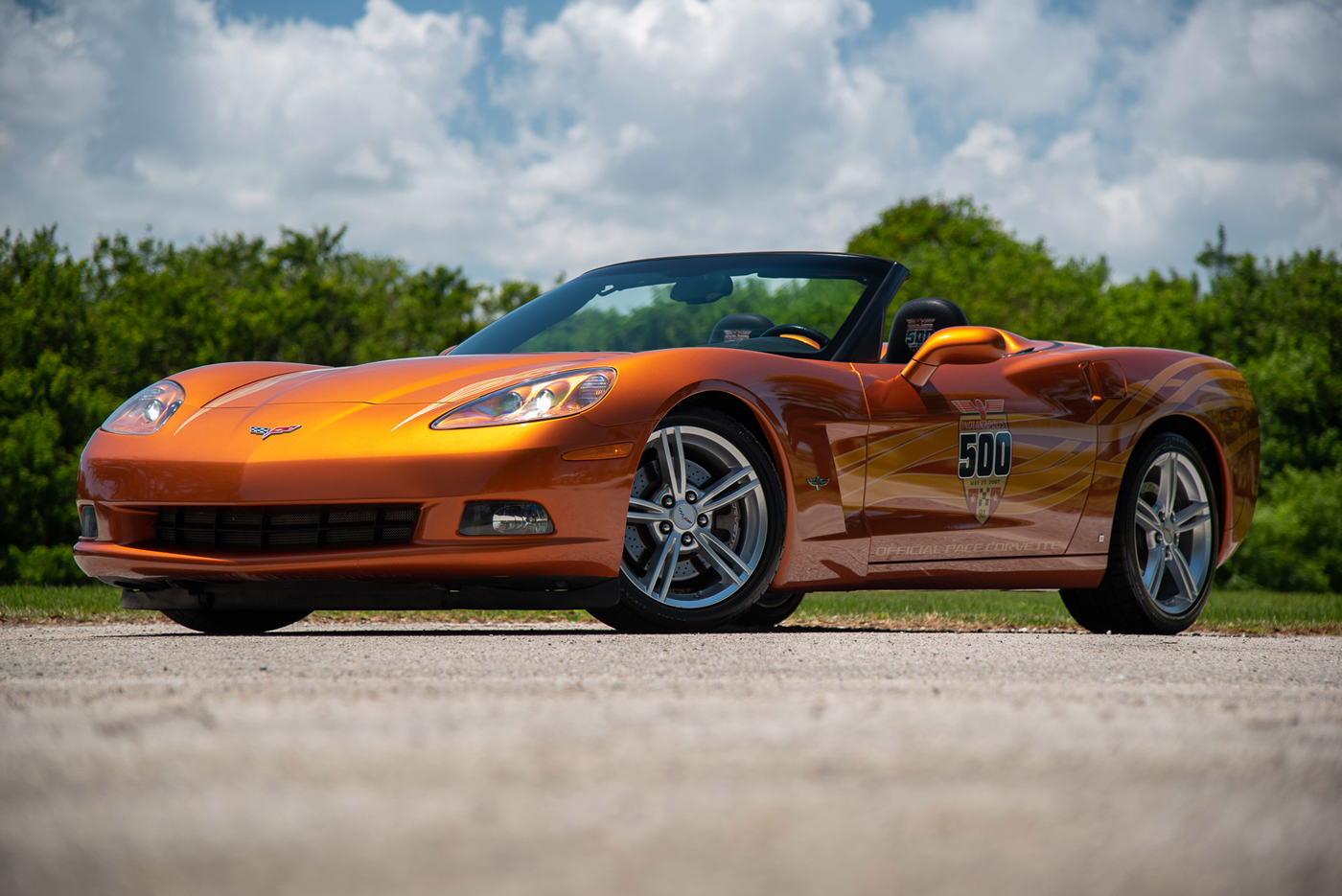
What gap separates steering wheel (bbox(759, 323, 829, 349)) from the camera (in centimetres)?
553

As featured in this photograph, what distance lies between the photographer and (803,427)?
15.7 ft

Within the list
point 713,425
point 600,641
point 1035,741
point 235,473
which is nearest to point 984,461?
point 713,425

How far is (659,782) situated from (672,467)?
2664 mm

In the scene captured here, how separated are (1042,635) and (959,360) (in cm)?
106

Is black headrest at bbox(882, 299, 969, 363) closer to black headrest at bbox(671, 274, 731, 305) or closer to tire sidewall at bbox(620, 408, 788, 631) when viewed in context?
black headrest at bbox(671, 274, 731, 305)

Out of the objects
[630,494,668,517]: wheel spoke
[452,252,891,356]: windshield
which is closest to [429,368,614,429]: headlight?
[630,494,668,517]: wheel spoke

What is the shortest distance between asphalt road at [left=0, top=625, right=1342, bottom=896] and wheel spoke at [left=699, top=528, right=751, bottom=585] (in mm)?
1310

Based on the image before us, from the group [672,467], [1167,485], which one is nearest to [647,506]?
[672,467]

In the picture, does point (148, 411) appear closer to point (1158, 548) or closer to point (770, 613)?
point (770, 613)

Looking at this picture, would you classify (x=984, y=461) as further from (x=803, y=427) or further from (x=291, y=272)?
(x=291, y=272)

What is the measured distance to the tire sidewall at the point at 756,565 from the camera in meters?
4.46

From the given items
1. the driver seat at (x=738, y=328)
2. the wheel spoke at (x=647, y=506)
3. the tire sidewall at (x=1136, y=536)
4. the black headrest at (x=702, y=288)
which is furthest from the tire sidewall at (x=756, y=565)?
the tire sidewall at (x=1136, y=536)

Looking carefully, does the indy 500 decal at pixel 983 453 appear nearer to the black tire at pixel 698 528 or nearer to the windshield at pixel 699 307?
the windshield at pixel 699 307

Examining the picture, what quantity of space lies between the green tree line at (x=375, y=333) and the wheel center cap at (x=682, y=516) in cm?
2013
